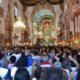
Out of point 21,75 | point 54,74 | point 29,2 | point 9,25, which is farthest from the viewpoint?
point 29,2

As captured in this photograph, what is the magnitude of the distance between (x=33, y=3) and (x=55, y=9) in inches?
142

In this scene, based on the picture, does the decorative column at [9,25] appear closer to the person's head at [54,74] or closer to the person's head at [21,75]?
the person's head at [21,75]

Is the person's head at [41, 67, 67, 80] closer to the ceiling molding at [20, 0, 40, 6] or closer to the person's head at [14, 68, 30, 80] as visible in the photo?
the person's head at [14, 68, 30, 80]

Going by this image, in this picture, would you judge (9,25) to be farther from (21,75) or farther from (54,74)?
(54,74)

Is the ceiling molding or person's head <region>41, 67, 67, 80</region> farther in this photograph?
the ceiling molding

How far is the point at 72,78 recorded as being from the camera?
4.70 m

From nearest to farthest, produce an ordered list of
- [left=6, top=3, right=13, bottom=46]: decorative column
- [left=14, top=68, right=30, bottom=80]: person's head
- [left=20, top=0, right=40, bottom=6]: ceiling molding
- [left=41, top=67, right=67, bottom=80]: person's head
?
[left=41, top=67, right=67, bottom=80]: person's head → [left=14, top=68, right=30, bottom=80]: person's head → [left=6, top=3, right=13, bottom=46]: decorative column → [left=20, top=0, right=40, bottom=6]: ceiling molding

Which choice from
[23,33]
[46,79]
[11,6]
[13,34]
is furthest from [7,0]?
[46,79]

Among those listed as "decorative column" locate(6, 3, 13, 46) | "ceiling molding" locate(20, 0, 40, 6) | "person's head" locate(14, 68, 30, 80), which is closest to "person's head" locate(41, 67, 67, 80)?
"person's head" locate(14, 68, 30, 80)

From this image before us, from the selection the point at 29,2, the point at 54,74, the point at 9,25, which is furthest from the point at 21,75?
the point at 29,2

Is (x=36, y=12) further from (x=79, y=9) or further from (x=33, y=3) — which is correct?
(x=79, y=9)

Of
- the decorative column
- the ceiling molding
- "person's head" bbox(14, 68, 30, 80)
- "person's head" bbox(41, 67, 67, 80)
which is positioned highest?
the ceiling molding

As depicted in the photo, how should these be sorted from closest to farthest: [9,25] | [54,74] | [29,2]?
1. [54,74]
2. [9,25]
3. [29,2]

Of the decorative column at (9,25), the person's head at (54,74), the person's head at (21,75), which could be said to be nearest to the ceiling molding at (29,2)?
the decorative column at (9,25)
